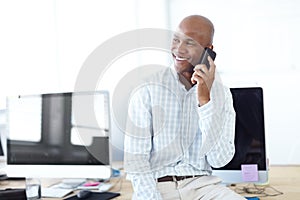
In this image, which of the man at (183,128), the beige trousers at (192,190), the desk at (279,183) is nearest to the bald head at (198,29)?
the man at (183,128)

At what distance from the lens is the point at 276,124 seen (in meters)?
3.00

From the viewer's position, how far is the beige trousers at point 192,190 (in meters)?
1.26

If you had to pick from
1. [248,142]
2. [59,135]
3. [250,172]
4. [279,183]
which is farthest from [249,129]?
[59,135]

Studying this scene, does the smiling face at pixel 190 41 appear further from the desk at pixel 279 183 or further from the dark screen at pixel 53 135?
the desk at pixel 279 183

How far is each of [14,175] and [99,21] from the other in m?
1.46

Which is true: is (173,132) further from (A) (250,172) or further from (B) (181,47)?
(A) (250,172)

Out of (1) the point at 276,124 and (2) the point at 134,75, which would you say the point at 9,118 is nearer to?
(2) the point at 134,75

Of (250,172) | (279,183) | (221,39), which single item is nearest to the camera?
(250,172)

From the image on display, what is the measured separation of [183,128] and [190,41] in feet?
0.96

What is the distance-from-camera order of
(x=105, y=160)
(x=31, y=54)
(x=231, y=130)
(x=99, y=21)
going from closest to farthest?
(x=231, y=130) → (x=105, y=160) → (x=31, y=54) → (x=99, y=21)

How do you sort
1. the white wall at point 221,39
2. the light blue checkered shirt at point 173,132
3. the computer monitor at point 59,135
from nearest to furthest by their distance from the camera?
the light blue checkered shirt at point 173,132
the computer monitor at point 59,135
the white wall at point 221,39

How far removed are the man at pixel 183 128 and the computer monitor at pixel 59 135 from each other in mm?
335

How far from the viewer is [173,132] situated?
1277 millimetres

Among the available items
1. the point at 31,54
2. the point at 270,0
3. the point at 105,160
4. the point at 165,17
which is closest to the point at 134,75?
the point at 105,160
